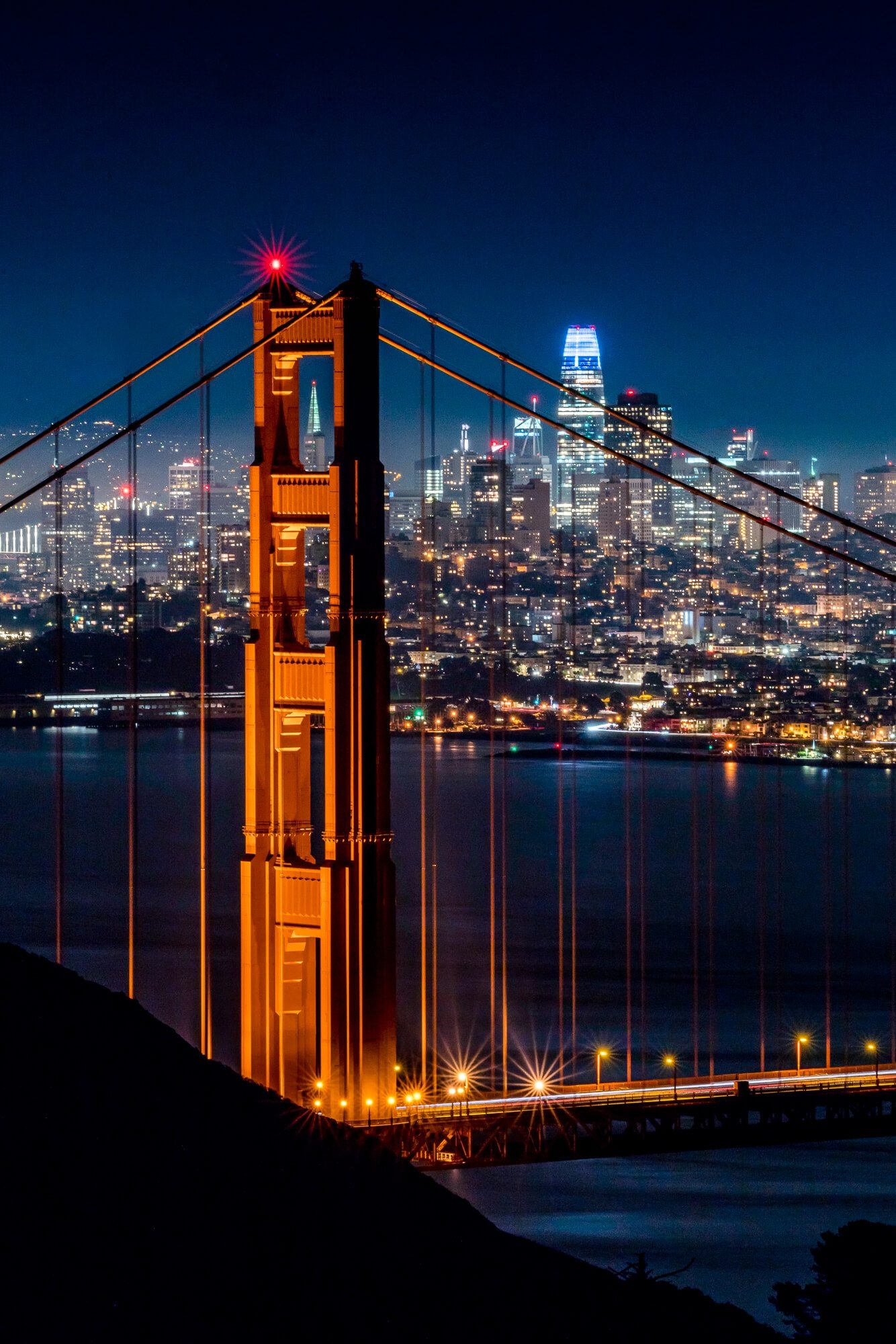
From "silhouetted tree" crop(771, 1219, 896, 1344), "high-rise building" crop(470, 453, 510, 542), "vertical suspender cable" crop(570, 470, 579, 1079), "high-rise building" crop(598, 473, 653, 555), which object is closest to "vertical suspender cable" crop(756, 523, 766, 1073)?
"vertical suspender cable" crop(570, 470, 579, 1079)

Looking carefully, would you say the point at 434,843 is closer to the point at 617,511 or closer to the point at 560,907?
the point at 560,907

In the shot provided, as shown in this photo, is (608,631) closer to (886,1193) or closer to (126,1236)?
(886,1193)

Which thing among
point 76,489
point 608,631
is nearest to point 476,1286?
point 76,489

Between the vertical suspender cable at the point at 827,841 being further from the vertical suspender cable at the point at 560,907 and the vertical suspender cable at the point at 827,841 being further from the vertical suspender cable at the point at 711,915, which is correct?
the vertical suspender cable at the point at 560,907

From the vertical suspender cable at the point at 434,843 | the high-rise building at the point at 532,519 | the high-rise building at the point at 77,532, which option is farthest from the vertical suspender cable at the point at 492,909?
the high-rise building at the point at 77,532

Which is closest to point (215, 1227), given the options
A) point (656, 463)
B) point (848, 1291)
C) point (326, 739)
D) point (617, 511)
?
point (848, 1291)

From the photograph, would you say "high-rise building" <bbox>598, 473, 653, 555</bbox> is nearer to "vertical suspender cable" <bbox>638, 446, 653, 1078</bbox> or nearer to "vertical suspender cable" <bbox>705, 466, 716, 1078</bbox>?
"vertical suspender cable" <bbox>705, 466, 716, 1078</bbox>
